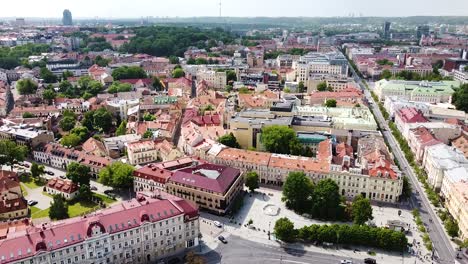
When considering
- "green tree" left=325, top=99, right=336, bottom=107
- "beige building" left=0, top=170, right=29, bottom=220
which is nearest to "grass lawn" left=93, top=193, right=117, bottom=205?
"beige building" left=0, top=170, right=29, bottom=220

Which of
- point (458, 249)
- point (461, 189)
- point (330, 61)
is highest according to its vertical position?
point (330, 61)

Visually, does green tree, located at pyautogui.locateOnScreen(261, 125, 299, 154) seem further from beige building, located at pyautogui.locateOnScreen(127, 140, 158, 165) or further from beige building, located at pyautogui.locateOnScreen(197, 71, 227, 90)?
beige building, located at pyautogui.locateOnScreen(197, 71, 227, 90)

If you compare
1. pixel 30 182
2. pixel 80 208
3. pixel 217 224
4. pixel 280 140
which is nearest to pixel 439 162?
pixel 280 140

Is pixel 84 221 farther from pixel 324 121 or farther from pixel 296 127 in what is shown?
pixel 324 121

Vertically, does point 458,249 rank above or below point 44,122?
below

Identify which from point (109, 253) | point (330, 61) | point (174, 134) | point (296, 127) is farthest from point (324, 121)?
point (330, 61)
